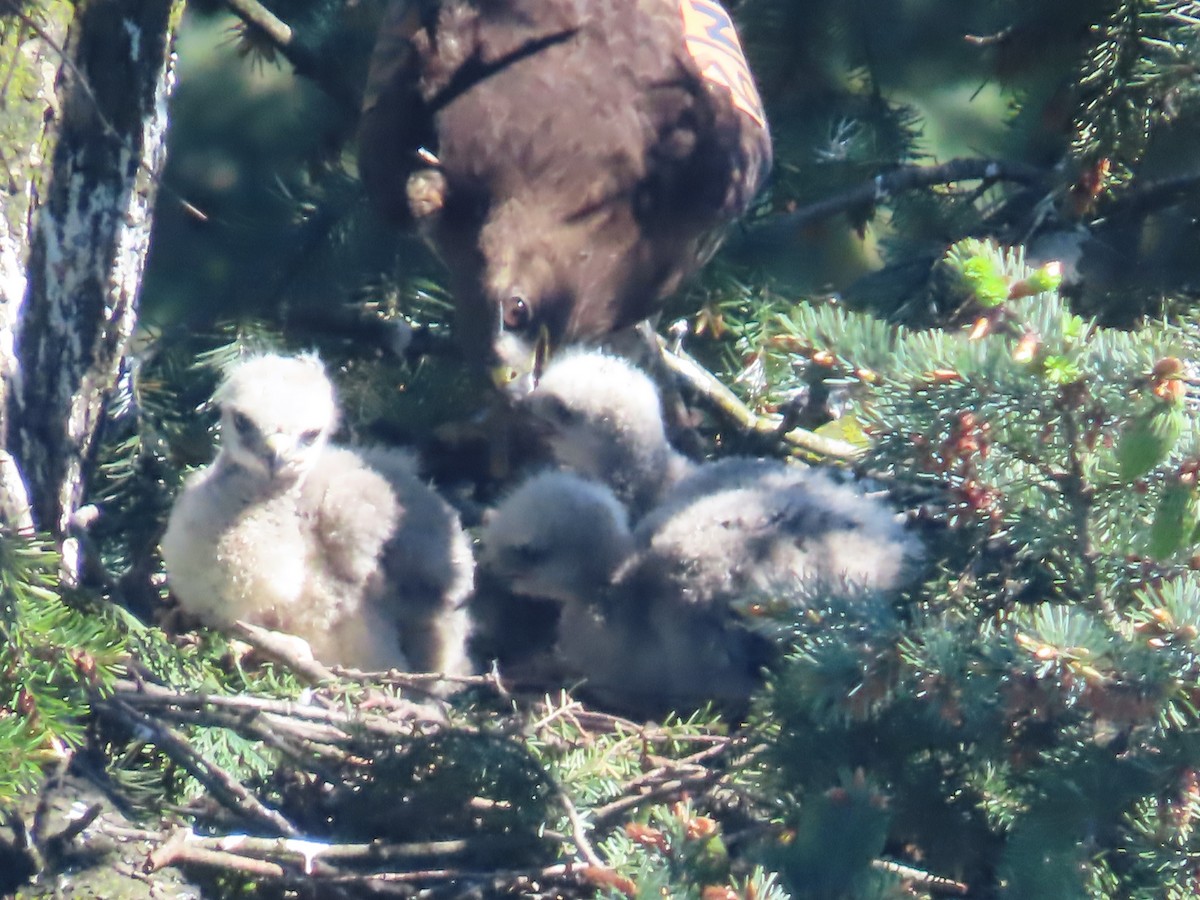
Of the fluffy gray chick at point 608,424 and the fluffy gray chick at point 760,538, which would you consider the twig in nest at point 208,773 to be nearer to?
the fluffy gray chick at point 760,538

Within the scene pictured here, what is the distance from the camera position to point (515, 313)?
9.20 ft

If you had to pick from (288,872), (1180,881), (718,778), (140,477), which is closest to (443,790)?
(288,872)

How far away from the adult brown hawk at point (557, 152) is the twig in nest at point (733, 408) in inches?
6.1

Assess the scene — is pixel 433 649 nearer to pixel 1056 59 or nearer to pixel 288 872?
pixel 288 872

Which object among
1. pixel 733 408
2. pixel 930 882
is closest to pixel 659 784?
pixel 930 882

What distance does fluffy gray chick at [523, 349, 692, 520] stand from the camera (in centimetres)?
282

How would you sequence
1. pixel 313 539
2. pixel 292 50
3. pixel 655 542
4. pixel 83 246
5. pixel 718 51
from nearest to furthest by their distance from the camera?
pixel 83 246 < pixel 313 539 < pixel 655 542 < pixel 292 50 < pixel 718 51

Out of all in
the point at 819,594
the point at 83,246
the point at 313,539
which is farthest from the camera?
the point at 313,539

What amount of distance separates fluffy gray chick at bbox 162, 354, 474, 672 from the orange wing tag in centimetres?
122

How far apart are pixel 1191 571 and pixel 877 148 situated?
1999 millimetres

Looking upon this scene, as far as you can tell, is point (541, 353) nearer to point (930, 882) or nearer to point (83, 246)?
point (83, 246)

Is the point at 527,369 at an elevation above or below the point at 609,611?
above

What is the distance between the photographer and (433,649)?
8.30ft

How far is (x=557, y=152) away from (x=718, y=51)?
1.66ft
